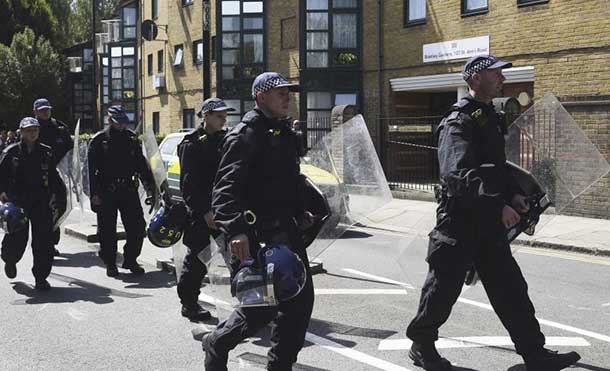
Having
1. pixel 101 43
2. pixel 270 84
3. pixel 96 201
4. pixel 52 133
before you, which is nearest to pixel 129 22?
pixel 101 43

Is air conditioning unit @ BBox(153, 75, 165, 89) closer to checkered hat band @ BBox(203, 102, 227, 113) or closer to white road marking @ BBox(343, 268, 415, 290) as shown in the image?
white road marking @ BBox(343, 268, 415, 290)

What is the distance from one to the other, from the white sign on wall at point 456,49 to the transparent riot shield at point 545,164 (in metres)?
12.7

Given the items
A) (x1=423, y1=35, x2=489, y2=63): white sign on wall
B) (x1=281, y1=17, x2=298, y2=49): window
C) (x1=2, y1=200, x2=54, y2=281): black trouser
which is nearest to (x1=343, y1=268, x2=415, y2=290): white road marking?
(x1=2, y1=200, x2=54, y2=281): black trouser

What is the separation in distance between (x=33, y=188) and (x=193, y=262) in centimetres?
251

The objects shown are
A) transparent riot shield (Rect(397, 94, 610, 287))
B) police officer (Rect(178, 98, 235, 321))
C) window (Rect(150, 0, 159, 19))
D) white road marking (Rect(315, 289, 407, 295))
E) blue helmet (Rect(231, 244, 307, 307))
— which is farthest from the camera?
window (Rect(150, 0, 159, 19))

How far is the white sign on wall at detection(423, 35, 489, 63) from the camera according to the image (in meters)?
18.4

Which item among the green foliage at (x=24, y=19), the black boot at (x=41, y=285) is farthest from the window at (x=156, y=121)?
the black boot at (x=41, y=285)

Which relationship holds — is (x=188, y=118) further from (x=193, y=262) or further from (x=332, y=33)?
(x=193, y=262)

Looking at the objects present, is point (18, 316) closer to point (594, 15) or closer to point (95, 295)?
point (95, 295)

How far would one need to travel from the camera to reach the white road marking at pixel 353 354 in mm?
5172

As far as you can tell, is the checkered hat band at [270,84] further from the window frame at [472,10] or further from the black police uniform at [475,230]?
the window frame at [472,10]

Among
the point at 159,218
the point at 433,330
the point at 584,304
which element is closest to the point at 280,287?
the point at 433,330

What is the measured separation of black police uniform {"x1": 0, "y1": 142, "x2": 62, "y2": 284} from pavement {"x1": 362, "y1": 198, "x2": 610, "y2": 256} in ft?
12.1

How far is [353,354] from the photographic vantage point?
5480 millimetres
